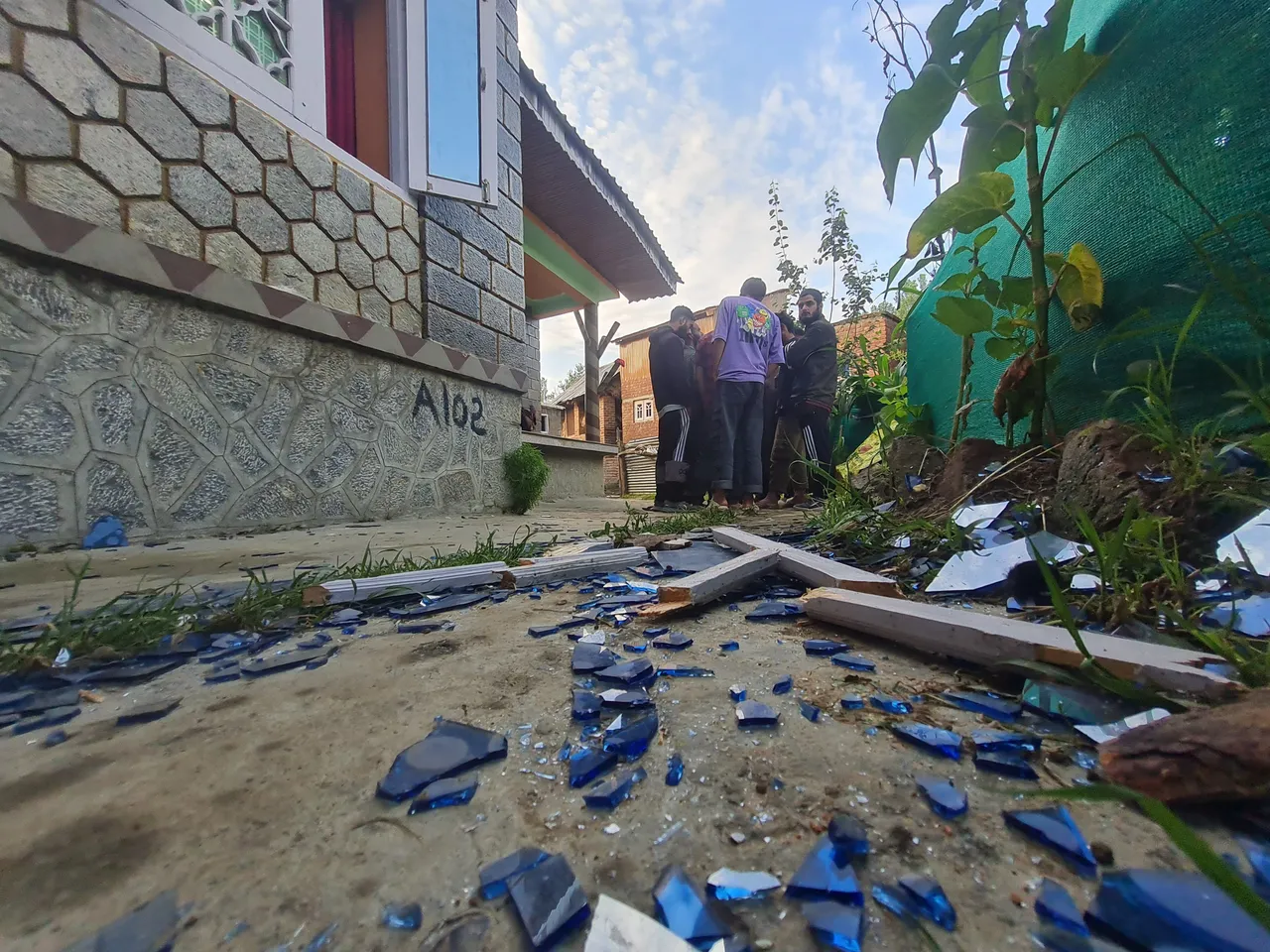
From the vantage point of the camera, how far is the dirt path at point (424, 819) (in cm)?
40

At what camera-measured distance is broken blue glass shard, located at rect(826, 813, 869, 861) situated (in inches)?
17.4

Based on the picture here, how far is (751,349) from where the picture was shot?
4.49 m

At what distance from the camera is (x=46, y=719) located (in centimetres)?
74

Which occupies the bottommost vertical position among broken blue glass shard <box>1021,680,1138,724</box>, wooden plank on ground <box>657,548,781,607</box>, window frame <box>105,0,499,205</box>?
broken blue glass shard <box>1021,680,1138,724</box>

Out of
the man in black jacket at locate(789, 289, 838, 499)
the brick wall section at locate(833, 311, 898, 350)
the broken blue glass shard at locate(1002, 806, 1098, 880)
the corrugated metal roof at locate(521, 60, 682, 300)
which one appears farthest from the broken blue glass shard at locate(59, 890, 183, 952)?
the brick wall section at locate(833, 311, 898, 350)

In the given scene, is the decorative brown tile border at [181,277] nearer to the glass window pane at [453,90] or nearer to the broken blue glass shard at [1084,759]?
the glass window pane at [453,90]

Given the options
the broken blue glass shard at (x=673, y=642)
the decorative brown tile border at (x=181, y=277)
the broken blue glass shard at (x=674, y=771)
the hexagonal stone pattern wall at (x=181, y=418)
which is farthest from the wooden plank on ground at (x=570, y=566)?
the decorative brown tile border at (x=181, y=277)

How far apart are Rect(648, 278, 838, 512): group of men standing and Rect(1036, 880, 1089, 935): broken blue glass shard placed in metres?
4.04

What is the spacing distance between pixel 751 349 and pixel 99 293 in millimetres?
4042


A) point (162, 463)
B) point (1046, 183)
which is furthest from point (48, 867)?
point (1046, 183)

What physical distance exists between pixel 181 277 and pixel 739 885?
10.5 ft

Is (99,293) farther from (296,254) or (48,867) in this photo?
(48,867)

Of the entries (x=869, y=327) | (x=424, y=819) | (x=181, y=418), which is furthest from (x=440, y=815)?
(x=869, y=327)

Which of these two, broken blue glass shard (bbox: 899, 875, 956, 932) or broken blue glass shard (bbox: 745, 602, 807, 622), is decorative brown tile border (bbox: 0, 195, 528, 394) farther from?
broken blue glass shard (bbox: 899, 875, 956, 932)
